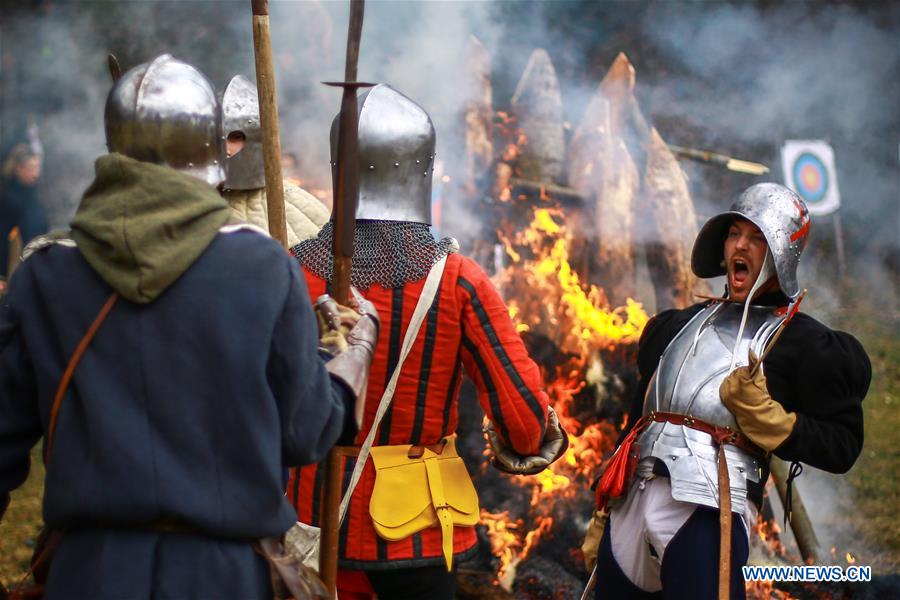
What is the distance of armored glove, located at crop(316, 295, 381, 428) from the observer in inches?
102

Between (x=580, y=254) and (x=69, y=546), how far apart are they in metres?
4.03

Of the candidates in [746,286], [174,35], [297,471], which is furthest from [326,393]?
[174,35]

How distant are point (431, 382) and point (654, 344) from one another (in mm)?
1222

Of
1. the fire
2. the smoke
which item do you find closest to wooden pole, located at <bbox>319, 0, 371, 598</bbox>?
the smoke

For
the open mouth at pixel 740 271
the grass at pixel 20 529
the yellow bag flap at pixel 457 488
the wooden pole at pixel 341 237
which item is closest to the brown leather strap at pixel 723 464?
the open mouth at pixel 740 271

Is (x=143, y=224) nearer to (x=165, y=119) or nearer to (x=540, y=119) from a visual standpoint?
(x=165, y=119)

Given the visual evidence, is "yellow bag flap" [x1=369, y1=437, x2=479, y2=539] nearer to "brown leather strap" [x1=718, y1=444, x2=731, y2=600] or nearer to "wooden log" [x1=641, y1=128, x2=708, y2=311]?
"brown leather strap" [x1=718, y1=444, x2=731, y2=600]

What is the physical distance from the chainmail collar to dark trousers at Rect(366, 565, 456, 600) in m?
0.90

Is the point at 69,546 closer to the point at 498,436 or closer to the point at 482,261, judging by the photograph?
the point at 498,436

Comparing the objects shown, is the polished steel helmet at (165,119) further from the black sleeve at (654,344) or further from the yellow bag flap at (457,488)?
the black sleeve at (654,344)

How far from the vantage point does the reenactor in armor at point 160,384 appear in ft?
7.39

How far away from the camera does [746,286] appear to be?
4.05 metres

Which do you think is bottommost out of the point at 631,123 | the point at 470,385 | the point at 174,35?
the point at 470,385

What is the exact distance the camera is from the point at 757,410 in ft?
11.9
